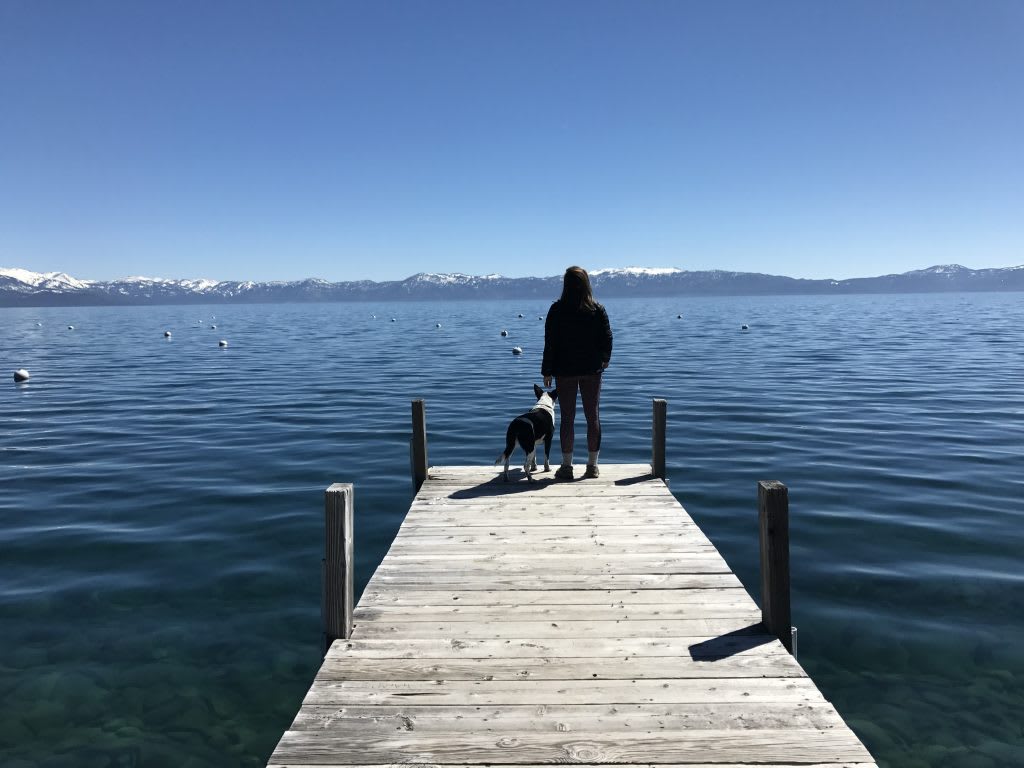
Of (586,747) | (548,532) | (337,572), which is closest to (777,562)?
(586,747)

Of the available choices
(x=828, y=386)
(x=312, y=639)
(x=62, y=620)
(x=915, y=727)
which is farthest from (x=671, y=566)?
(x=828, y=386)

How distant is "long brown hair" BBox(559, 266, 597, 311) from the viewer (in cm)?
869

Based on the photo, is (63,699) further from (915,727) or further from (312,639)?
(915,727)

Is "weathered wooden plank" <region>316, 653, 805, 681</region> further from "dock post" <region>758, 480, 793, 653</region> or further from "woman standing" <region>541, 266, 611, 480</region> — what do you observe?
"woman standing" <region>541, 266, 611, 480</region>

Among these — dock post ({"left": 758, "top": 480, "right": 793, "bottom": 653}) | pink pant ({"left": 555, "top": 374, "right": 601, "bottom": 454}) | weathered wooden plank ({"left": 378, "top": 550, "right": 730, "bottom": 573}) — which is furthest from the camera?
pink pant ({"left": 555, "top": 374, "right": 601, "bottom": 454})

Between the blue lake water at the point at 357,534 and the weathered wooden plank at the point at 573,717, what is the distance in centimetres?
214

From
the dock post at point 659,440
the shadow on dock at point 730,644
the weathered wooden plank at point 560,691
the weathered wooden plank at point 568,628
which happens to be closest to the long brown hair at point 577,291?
the dock post at point 659,440

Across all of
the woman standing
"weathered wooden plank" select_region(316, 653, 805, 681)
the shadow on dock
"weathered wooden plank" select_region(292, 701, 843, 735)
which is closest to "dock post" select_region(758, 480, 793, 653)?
the shadow on dock

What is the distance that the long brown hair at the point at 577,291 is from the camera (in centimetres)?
869

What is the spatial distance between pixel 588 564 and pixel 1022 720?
3962 millimetres

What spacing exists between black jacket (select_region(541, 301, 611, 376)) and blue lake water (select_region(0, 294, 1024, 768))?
3482mm

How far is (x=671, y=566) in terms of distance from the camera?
662cm

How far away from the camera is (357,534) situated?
34.9ft

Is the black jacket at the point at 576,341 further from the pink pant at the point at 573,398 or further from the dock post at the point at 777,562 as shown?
the dock post at the point at 777,562
